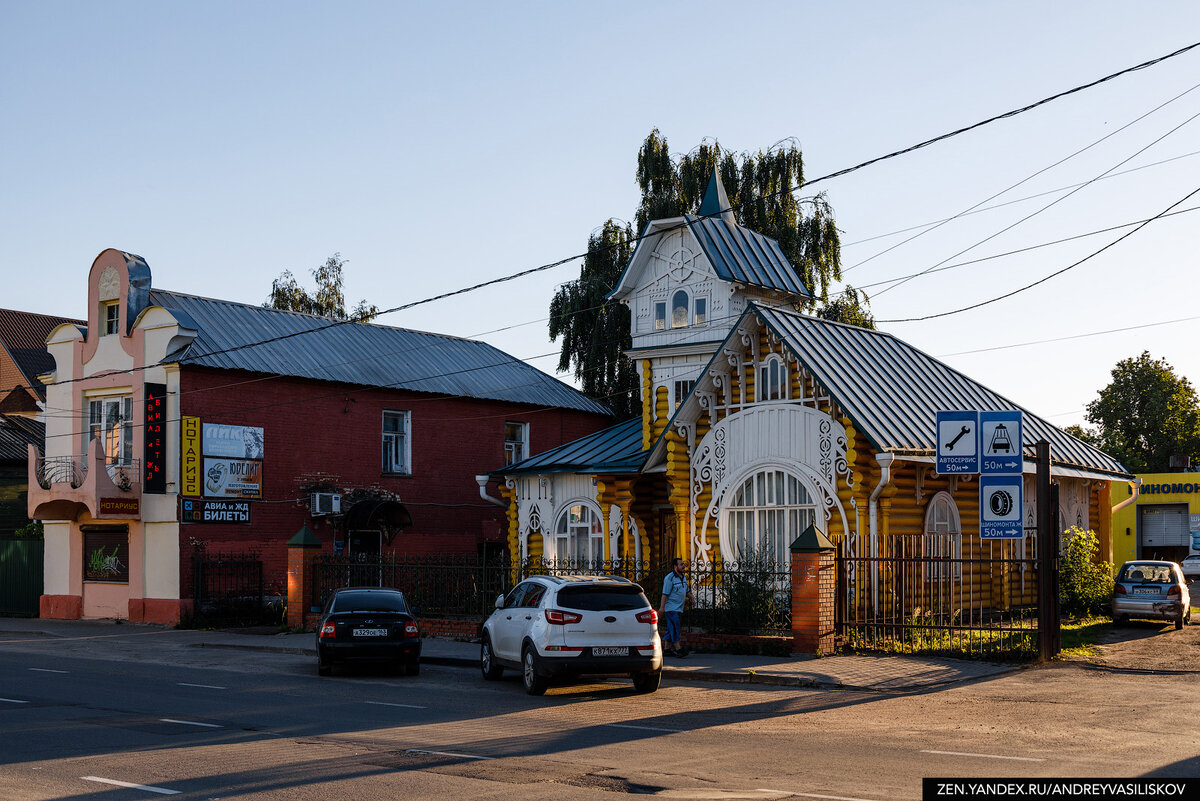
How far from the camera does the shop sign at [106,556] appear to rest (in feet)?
108

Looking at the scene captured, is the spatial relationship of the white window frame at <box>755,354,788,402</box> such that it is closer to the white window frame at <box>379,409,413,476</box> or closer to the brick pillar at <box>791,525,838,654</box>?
the brick pillar at <box>791,525,838,654</box>

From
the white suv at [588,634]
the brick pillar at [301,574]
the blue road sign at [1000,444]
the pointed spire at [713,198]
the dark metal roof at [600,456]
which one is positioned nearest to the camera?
the white suv at [588,634]

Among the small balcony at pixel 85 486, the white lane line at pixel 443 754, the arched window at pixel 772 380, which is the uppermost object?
the arched window at pixel 772 380

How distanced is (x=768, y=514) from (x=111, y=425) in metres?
19.3

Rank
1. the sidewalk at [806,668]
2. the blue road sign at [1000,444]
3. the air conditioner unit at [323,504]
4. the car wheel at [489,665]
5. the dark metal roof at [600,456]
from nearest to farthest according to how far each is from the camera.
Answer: the sidewalk at [806,668]
the blue road sign at [1000,444]
the car wheel at [489,665]
the dark metal roof at [600,456]
the air conditioner unit at [323,504]

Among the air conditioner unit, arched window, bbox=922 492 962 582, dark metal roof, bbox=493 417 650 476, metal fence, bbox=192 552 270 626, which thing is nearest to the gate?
metal fence, bbox=192 552 270 626

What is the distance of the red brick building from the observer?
31219 mm

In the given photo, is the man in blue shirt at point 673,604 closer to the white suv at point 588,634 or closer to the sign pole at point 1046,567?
the white suv at point 588,634

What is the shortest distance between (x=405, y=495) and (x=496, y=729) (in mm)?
24228

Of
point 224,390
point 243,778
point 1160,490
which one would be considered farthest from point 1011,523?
point 1160,490

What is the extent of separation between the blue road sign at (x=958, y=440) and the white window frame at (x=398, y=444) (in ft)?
71.3

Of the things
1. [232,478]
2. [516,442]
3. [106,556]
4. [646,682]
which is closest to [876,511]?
[646,682]

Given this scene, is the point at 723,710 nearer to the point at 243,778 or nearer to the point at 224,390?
the point at 243,778

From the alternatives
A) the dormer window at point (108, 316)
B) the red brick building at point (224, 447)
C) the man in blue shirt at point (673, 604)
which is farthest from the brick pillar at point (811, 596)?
the dormer window at point (108, 316)
